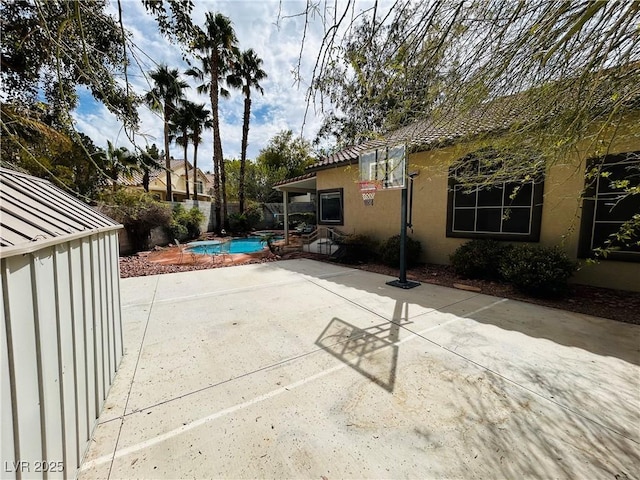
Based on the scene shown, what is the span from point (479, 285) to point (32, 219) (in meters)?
7.00

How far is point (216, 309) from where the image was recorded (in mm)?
4598

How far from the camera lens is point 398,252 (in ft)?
25.5

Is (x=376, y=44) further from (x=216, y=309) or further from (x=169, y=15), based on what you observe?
(x=216, y=309)

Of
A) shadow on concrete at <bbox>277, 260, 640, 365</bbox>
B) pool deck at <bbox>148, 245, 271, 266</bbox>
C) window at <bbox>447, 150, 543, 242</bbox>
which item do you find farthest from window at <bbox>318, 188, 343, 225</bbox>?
shadow on concrete at <bbox>277, 260, 640, 365</bbox>

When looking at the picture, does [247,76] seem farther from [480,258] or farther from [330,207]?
[480,258]

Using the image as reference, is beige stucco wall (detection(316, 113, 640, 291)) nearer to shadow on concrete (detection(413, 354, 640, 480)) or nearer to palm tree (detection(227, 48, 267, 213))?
shadow on concrete (detection(413, 354, 640, 480))

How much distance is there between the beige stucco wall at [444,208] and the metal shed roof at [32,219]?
12.4ft

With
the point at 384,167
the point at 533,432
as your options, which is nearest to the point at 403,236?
the point at 384,167

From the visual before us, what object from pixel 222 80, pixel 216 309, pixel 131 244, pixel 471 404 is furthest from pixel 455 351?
pixel 222 80

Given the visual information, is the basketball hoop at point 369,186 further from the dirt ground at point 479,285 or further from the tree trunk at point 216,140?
the tree trunk at point 216,140

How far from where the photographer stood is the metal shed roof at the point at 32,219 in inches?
45.6

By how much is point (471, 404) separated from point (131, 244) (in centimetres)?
1269

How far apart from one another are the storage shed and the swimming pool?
10828 mm

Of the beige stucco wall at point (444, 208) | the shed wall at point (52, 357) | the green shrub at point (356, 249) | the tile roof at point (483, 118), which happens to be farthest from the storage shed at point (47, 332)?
the green shrub at point (356, 249)
